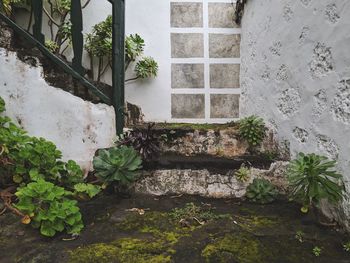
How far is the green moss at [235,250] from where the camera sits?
4.51 ft

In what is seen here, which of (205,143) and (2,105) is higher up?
(2,105)

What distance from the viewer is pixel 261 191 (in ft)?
6.96

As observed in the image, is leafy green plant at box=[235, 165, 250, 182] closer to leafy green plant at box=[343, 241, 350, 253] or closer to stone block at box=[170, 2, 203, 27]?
leafy green plant at box=[343, 241, 350, 253]

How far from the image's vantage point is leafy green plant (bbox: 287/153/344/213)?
1.61 m

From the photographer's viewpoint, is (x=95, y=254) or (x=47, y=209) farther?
(x=47, y=209)

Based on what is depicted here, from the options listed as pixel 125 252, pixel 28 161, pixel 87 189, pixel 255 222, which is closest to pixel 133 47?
pixel 28 161

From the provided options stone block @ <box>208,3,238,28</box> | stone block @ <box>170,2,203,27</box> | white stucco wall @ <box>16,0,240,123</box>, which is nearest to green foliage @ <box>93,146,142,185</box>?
white stucco wall @ <box>16,0,240,123</box>

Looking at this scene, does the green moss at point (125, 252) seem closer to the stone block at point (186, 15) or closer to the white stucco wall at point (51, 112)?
the white stucco wall at point (51, 112)

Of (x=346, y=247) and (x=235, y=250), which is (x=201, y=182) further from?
(x=346, y=247)

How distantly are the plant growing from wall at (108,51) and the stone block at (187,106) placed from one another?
386 mm

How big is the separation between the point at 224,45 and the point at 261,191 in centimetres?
201

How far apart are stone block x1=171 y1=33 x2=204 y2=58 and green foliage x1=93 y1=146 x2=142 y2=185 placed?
5.88 feet

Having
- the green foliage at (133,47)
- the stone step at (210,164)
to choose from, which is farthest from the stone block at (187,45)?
the stone step at (210,164)

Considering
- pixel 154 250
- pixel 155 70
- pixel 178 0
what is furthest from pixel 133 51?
pixel 154 250
